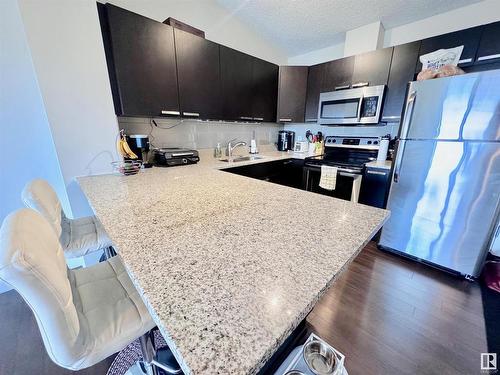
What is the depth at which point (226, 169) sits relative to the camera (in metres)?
2.05

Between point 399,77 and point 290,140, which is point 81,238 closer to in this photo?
point 290,140

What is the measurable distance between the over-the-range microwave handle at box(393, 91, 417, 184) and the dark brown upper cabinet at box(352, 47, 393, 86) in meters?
0.63

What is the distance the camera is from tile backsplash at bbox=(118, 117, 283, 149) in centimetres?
194

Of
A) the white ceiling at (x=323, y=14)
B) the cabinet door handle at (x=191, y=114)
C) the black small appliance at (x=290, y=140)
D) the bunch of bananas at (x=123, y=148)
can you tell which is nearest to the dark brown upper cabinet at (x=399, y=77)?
the white ceiling at (x=323, y=14)

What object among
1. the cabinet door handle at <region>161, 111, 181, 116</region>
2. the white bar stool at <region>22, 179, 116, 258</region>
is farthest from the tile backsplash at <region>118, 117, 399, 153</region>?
the white bar stool at <region>22, 179, 116, 258</region>

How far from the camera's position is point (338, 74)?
2479 mm

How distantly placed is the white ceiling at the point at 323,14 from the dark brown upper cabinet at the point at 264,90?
47cm

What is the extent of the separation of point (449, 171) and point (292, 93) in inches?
77.3

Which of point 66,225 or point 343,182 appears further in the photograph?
point 343,182

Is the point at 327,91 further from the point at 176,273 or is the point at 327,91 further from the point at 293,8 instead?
the point at 176,273

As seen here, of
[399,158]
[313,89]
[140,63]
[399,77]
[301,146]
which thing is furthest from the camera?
[301,146]

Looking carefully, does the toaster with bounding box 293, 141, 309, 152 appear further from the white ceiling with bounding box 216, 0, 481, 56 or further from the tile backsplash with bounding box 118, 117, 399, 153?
the white ceiling with bounding box 216, 0, 481, 56

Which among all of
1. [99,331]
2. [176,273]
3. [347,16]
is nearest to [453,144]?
[347,16]

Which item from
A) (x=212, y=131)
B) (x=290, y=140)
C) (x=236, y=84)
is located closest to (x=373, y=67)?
(x=290, y=140)
